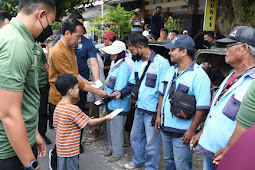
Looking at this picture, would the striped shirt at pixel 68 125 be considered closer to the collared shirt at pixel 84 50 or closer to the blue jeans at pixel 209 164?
the blue jeans at pixel 209 164

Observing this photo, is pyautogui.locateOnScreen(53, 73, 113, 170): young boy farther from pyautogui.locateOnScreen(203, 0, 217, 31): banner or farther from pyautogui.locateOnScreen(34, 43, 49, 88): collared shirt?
pyautogui.locateOnScreen(203, 0, 217, 31): banner

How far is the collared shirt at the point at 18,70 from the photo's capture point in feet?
4.44

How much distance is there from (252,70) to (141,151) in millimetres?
2190

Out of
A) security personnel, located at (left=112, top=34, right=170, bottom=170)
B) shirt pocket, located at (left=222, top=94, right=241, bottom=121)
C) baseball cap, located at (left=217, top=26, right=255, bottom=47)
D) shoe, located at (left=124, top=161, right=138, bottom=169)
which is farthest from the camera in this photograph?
shoe, located at (left=124, top=161, right=138, bottom=169)

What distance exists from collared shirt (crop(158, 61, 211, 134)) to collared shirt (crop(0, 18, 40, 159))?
1.52 meters

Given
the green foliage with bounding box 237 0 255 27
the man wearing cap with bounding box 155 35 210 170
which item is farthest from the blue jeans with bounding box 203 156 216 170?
the green foliage with bounding box 237 0 255 27

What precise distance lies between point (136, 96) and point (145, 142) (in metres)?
0.78

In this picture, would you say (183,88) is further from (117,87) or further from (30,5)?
(30,5)

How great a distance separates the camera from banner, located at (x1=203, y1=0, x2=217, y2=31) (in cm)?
646

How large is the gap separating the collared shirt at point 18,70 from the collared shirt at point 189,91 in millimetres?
1515

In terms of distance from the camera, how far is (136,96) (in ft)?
11.2

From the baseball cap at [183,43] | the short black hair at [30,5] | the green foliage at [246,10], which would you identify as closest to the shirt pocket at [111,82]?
the baseball cap at [183,43]

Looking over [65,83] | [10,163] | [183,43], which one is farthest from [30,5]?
[183,43]

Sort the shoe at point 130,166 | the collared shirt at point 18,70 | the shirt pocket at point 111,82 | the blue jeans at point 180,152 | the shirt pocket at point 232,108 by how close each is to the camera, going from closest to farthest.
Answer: the collared shirt at point 18,70
the shirt pocket at point 232,108
the blue jeans at point 180,152
the shoe at point 130,166
the shirt pocket at point 111,82
